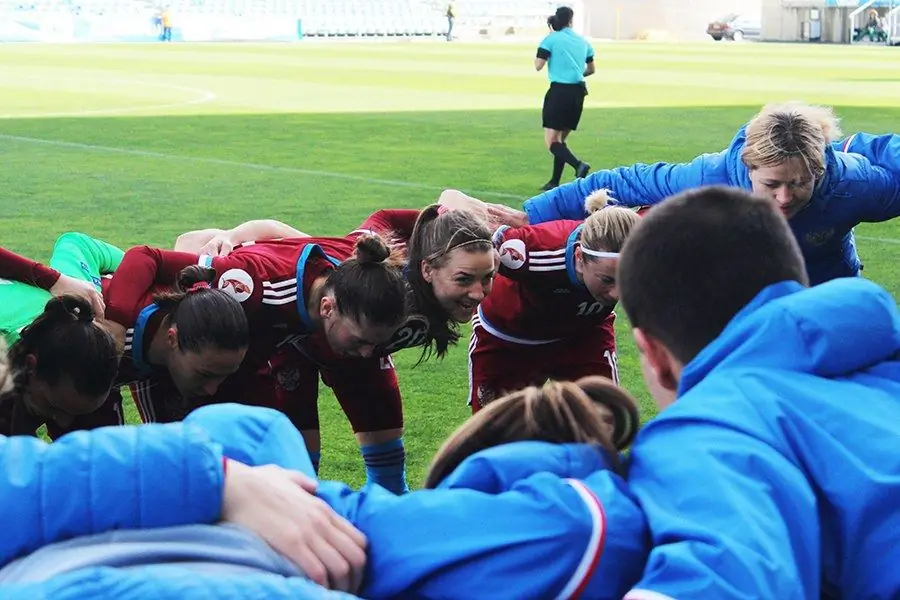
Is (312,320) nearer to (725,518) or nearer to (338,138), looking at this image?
(725,518)

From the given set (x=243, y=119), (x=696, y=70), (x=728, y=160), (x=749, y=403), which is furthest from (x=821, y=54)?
(x=749, y=403)

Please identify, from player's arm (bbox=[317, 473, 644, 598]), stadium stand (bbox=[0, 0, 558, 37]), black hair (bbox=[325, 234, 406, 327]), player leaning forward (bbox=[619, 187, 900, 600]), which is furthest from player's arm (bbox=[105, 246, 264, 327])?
stadium stand (bbox=[0, 0, 558, 37])

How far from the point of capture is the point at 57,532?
6.07 ft

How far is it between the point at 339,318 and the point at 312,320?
10.6 inches

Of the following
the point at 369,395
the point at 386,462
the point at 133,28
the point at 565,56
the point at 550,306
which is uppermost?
the point at 133,28

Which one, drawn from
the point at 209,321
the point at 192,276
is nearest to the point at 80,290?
the point at 192,276

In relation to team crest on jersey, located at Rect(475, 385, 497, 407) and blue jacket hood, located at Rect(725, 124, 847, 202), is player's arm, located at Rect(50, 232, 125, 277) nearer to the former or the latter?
team crest on jersey, located at Rect(475, 385, 497, 407)

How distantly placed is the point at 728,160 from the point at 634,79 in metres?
24.1

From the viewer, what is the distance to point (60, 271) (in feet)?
15.2

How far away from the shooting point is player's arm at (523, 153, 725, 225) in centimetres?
521

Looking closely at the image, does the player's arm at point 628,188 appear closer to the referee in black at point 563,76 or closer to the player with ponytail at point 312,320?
the player with ponytail at point 312,320

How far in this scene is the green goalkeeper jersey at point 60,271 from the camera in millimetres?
4109

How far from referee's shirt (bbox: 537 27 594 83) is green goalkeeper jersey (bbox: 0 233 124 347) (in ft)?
30.5

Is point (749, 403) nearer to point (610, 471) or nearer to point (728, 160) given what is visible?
point (610, 471)
